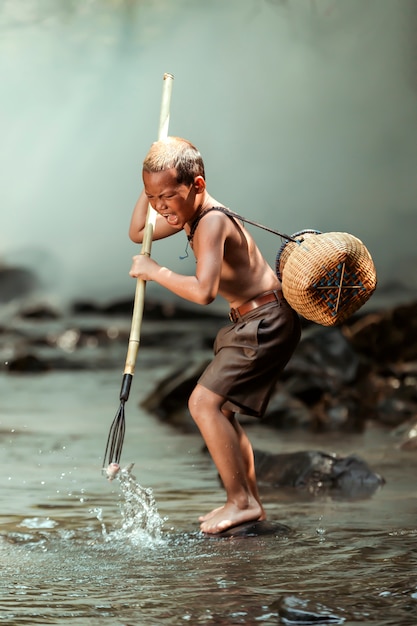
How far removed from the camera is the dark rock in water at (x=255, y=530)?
325 cm

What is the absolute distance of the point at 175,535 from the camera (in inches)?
130

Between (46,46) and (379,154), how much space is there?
15.7ft

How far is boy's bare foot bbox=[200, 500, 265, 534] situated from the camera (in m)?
3.28

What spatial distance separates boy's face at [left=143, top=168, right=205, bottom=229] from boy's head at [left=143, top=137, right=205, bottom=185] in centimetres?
1

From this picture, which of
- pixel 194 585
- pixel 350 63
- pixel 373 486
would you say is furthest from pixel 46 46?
pixel 194 585

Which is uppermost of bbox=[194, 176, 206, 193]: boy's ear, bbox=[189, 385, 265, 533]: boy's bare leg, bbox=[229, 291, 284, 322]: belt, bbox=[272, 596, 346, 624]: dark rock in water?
bbox=[194, 176, 206, 193]: boy's ear

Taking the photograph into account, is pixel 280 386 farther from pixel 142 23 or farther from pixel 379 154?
pixel 142 23

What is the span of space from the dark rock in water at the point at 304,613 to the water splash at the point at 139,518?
96cm

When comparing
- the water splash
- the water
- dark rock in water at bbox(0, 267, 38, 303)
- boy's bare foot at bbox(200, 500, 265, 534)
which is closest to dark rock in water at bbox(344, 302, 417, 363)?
the water

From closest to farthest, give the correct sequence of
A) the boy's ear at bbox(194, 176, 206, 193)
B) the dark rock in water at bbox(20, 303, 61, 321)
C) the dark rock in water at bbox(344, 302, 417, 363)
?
the boy's ear at bbox(194, 176, 206, 193) → the dark rock in water at bbox(344, 302, 417, 363) → the dark rock in water at bbox(20, 303, 61, 321)

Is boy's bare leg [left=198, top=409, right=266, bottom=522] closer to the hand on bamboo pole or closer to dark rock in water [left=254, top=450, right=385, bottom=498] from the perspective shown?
the hand on bamboo pole

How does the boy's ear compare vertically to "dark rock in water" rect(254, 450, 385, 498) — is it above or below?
above

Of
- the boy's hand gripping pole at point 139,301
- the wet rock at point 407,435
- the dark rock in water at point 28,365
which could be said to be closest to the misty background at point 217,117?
the dark rock in water at point 28,365

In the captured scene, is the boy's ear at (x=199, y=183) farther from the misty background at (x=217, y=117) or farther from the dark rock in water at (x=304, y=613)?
the misty background at (x=217, y=117)
